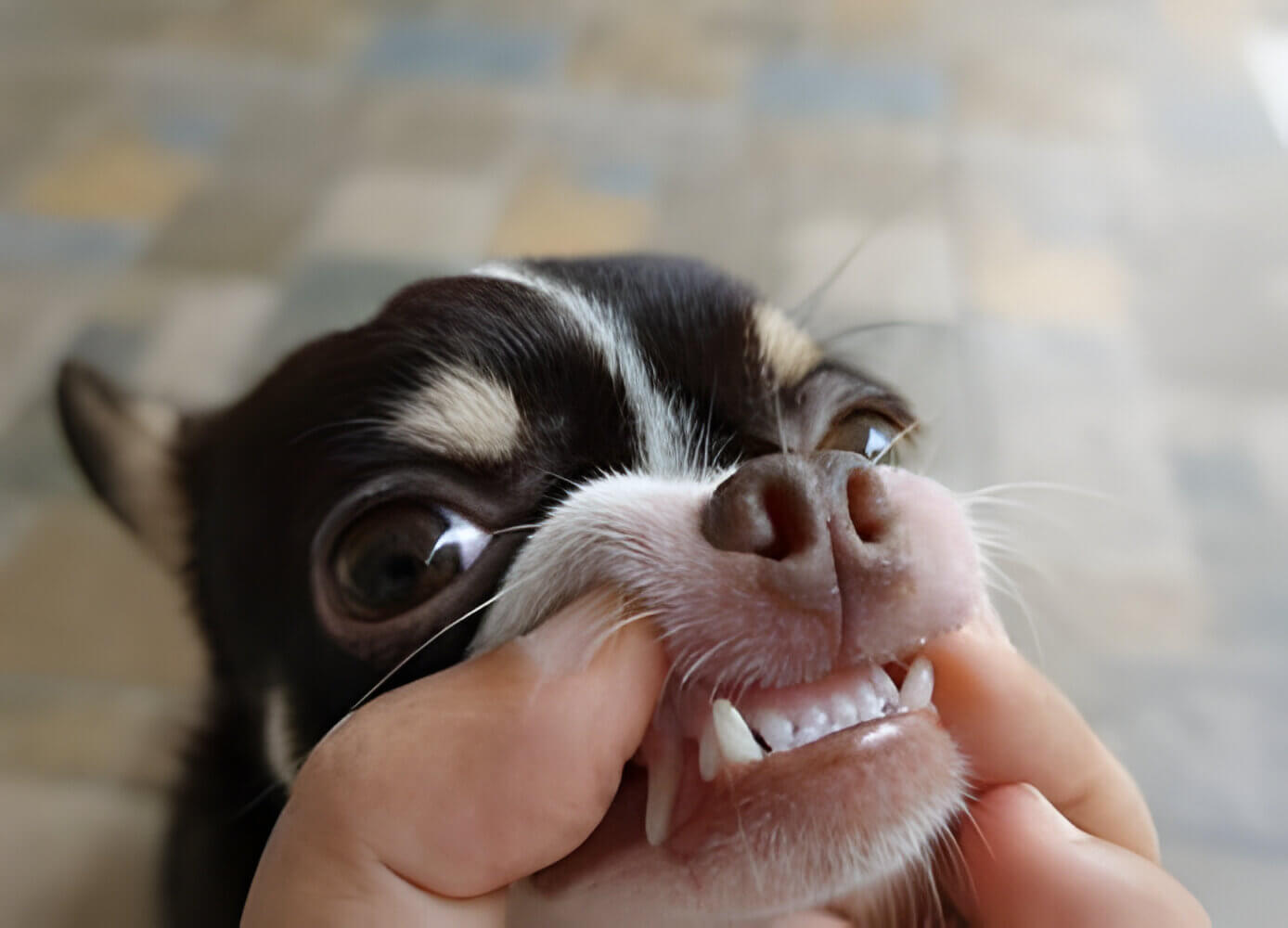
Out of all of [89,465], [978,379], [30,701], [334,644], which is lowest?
[30,701]

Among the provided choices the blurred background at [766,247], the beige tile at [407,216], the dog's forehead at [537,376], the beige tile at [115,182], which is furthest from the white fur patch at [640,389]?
the beige tile at [115,182]

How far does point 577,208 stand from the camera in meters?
1.99

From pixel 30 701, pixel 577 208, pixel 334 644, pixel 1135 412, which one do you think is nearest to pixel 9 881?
pixel 30 701

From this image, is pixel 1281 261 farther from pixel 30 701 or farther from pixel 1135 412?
pixel 30 701

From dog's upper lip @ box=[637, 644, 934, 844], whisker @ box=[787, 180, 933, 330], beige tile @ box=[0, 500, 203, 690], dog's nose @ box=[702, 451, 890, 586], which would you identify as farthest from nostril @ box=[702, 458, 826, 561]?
beige tile @ box=[0, 500, 203, 690]

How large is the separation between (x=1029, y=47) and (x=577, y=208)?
102cm

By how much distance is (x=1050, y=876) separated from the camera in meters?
0.73

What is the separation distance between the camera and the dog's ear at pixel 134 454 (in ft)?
4.36

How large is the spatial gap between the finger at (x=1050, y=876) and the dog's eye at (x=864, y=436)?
0.33m

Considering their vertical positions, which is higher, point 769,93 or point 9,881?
point 769,93

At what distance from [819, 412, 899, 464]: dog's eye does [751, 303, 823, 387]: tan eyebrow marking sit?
62mm

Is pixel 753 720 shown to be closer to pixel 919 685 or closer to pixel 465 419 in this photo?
pixel 919 685

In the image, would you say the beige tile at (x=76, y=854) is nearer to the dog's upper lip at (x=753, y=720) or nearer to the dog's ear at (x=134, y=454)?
the dog's ear at (x=134, y=454)

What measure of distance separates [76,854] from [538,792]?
103 cm
